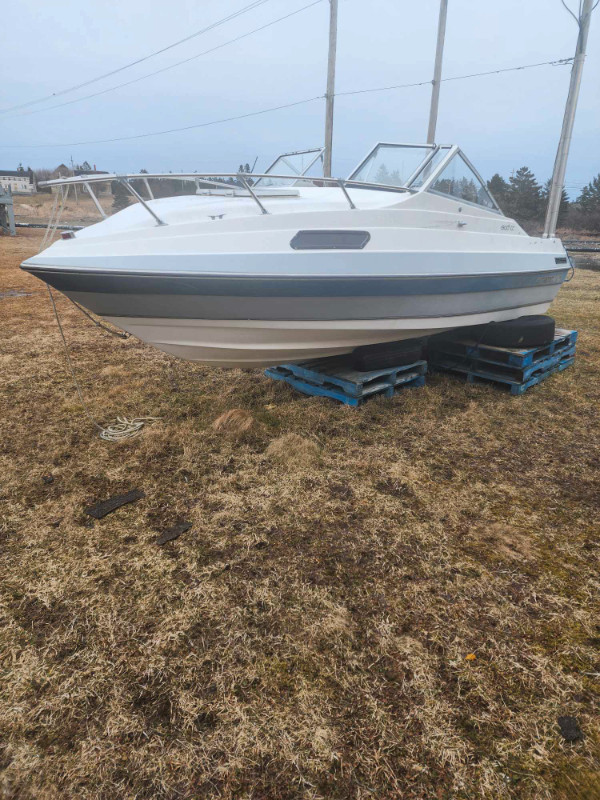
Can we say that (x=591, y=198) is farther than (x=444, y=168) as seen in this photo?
Yes

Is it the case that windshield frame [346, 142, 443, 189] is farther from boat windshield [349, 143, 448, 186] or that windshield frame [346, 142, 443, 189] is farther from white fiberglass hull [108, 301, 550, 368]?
white fiberglass hull [108, 301, 550, 368]

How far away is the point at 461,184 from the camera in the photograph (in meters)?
4.41

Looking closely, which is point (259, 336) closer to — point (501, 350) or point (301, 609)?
point (301, 609)

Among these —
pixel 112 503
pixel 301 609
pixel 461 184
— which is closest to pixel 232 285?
pixel 112 503

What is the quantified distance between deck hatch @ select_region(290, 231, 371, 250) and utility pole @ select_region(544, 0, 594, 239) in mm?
3699

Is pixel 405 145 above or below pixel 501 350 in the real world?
above

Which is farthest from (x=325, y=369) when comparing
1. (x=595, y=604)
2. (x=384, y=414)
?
(x=595, y=604)

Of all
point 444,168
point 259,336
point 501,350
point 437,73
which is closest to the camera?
point 259,336

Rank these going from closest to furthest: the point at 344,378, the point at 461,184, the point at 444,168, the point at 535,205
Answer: the point at 344,378
the point at 444,168
the point at 461,184
the point at 535,205

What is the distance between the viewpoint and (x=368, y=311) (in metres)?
3.60

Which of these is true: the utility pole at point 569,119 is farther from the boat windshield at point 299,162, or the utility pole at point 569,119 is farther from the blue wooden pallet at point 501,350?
the boat windshield at point 299,162

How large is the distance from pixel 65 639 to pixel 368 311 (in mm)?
2758

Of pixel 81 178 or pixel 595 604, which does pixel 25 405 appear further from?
pixel 595 604

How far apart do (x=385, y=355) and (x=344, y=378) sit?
533mm
